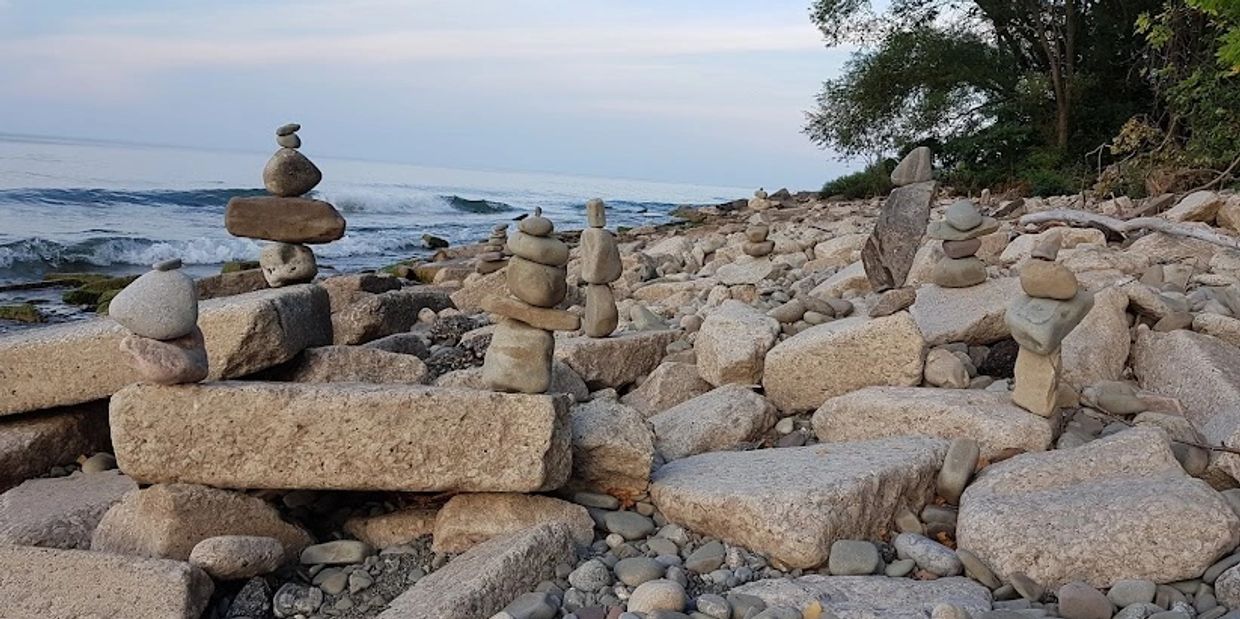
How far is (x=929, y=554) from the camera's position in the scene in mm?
3459

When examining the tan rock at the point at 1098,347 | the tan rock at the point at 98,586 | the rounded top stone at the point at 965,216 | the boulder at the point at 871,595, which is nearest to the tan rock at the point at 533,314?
the boulder at the point at 871,595

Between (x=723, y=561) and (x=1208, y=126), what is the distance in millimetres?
12529

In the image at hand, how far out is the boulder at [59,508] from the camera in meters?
3.84

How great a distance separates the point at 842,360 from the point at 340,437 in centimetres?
273

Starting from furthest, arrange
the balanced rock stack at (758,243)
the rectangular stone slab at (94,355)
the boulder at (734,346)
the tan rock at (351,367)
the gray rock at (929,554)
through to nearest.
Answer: the balanced rock stack at (758,243) → the boulder at (734,346) → the tan rock at (351,367) → the rectangular stone slab at (94,355) → the gray rock at (929,554)

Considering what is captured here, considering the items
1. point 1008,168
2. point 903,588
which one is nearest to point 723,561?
point 903,588

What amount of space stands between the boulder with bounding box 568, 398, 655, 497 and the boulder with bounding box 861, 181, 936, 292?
10.9 feet

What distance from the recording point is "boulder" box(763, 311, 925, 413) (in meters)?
5.05

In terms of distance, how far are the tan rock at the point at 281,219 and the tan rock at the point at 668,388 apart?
7.05ft

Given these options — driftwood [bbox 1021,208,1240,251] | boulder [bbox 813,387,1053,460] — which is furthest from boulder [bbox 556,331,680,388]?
driftwood [bbox 1021,208,1240,251]

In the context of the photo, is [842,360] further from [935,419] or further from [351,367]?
[351,367]

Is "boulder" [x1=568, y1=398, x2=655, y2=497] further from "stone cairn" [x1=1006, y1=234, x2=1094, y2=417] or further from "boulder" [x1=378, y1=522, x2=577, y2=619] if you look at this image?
"stone cairn" [x1=1006, y1=234, x2=1094, y2=417]

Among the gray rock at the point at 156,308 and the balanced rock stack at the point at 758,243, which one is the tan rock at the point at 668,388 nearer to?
the gray rock at the point at 156,308

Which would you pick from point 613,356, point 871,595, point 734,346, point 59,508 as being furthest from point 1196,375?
point 59,508
